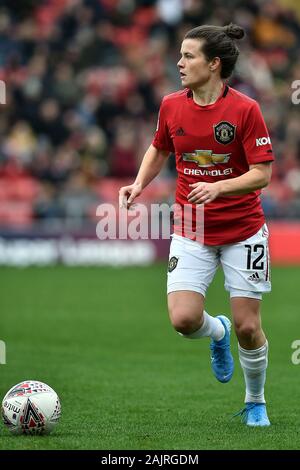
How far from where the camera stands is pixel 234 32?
657 centimetres

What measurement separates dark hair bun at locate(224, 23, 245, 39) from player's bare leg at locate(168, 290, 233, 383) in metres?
1.60

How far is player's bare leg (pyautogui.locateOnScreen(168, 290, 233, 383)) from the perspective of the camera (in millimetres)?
6574

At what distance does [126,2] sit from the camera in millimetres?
23328

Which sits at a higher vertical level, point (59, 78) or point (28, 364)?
point (59, 78)

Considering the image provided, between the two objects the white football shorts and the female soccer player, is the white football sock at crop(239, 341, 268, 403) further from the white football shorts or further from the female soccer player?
the white football shorts

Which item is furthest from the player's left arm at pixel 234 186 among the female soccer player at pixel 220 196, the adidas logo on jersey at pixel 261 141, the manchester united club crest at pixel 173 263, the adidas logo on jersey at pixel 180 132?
the manchester united club crest at pixel 173 263

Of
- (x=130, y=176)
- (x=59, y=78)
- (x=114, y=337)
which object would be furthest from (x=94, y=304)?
(x=59, y=78)

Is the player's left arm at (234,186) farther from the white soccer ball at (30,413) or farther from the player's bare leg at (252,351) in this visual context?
the white soccer ball at (30,413)

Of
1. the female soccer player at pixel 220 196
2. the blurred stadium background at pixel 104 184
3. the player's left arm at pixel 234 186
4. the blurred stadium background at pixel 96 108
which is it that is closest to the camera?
the player's left arm at pixel 234 186

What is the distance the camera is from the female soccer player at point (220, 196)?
6.53 m

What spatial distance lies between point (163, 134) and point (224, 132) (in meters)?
0.53

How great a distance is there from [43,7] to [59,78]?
2.81 metres
